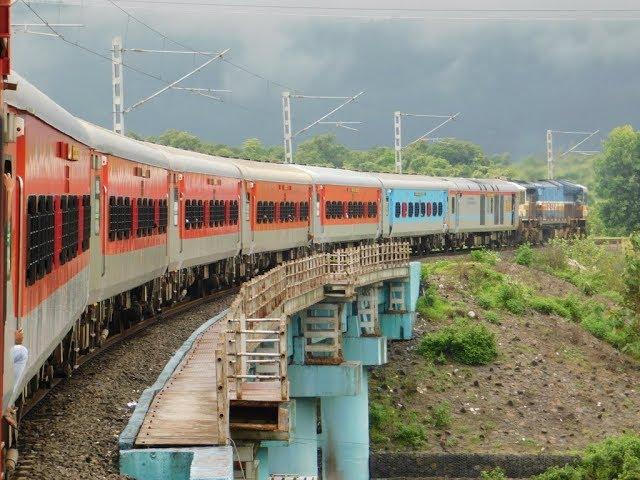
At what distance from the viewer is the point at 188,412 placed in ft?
53.2

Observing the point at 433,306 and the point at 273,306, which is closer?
the point at 273,306

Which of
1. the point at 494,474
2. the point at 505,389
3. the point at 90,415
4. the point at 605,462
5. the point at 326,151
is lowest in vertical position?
the point at 494,474

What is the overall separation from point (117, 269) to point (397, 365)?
1225 inches

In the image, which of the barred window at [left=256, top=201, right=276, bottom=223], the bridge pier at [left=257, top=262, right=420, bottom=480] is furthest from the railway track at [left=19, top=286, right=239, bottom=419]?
the barred window at [left=256, top=201, right=276, bottom=223]

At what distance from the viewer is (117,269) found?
22.9 m

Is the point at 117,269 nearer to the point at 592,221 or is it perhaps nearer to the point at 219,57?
the point at 219,57

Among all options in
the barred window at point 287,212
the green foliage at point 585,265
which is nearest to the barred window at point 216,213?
the barred window at point 287,212

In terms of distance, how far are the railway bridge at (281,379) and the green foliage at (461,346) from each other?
146cm

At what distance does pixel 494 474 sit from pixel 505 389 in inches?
344

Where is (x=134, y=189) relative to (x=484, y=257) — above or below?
above

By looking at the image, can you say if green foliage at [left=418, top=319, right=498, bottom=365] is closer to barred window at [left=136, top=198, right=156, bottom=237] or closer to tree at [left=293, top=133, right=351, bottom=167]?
barred window at [left=136, top=198, right=156, bottom=237]

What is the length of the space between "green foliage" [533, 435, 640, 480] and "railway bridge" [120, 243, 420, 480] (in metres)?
6.19

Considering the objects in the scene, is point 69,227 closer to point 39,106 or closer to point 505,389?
point 39,106

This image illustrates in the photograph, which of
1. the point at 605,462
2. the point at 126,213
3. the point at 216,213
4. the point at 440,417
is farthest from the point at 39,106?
the point at 440,417
